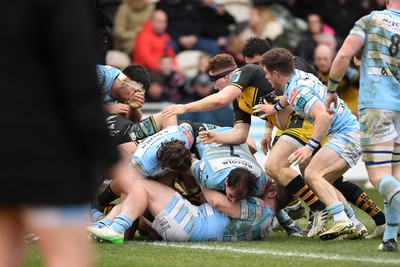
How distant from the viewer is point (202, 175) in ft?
26.4

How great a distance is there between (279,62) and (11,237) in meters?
4.73

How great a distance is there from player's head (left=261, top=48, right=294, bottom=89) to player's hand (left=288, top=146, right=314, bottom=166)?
0.68 metres

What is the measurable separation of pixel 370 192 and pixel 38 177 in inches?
380

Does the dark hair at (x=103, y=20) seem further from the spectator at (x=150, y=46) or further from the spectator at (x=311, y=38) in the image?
the spectator at (x=311, y=38)

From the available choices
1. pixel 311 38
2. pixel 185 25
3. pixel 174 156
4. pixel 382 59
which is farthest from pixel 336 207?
pixel 185 25

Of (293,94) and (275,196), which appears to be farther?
(275,196)

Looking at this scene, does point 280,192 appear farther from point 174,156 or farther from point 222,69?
point 222,69

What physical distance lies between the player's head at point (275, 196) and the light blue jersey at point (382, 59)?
1.61m

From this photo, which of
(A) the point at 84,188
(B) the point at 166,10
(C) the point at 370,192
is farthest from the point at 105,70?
(B) the point at 166,10

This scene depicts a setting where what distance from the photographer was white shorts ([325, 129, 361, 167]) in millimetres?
8471

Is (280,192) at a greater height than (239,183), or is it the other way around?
(239,183)

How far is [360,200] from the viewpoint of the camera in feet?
29.1

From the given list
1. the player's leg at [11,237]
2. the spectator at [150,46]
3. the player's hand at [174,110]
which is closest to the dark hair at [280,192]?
the player's hand at [174,110]

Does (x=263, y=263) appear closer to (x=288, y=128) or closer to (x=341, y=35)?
(x=288, y=128)
